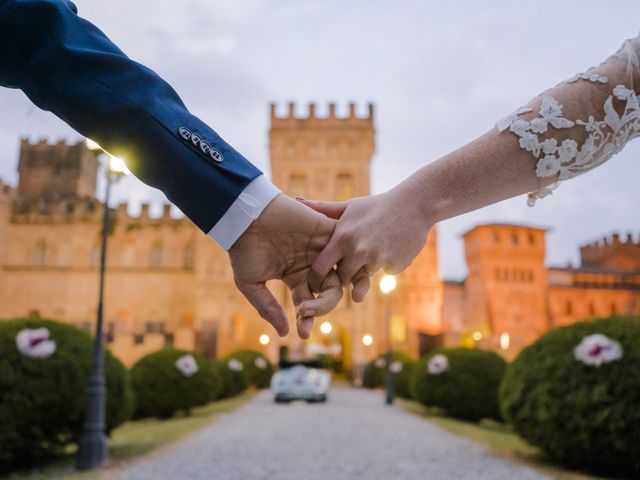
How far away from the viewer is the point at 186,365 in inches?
607

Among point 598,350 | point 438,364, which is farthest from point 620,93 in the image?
point 438,364

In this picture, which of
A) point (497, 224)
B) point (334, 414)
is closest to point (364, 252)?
point (334, 414)

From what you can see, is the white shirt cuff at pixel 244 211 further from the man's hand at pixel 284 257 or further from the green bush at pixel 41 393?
the green bush at pixel 41 393

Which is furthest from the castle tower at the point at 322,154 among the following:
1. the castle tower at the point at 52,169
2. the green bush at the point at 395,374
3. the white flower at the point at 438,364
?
the white flower at the point at 438,364

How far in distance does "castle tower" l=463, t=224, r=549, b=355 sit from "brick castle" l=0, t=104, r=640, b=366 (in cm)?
8

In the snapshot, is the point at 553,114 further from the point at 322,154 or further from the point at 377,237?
the point at 322,154

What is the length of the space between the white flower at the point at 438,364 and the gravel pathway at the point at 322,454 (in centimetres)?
172

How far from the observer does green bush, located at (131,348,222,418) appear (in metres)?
15.0

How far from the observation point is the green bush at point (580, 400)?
6.95m

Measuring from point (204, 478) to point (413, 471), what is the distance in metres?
2.79

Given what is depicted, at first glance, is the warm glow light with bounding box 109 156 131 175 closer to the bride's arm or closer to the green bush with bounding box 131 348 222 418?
the green bush with bounding box 131 348 222 418

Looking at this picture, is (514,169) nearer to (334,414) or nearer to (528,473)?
(528,473)

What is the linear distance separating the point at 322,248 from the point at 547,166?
0.85 meters

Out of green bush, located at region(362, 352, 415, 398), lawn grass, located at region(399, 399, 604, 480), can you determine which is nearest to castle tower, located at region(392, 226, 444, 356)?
green bush, located at region(362, 352, 415, 398)
